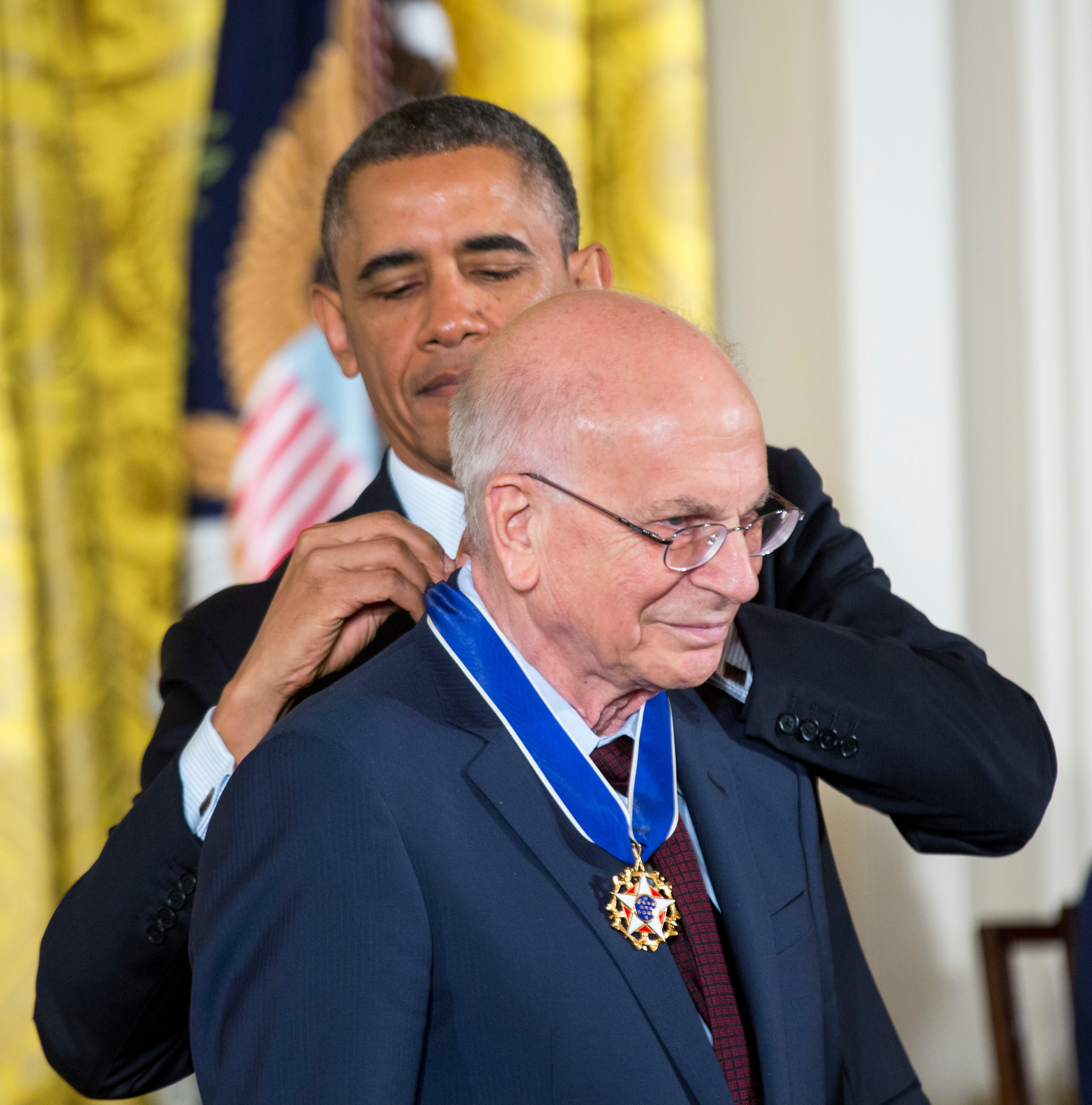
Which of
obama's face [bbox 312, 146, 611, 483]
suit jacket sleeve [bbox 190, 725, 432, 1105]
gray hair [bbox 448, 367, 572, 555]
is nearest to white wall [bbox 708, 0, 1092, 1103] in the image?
obama's face [bbox 312, 146, 611, 483]

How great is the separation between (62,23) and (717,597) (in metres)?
2.26

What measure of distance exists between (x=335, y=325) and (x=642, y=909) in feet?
3.07

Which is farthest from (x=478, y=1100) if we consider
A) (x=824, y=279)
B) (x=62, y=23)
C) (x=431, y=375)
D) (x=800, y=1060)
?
(x=62, y=23)

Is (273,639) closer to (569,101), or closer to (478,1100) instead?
(478,1100)

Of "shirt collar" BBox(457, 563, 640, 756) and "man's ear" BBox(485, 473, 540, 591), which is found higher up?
"man's ear" BBox(485, 473, 540, 591)

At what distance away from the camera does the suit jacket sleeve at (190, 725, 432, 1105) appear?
1008mm

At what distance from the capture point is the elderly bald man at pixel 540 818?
1046mm

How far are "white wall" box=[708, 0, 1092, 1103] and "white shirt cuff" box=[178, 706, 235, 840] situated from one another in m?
1.68

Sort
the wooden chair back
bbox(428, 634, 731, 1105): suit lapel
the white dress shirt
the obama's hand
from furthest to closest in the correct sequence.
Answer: the wooden chair back < the obama's hand < the white dress shirt < bbox(428, 634, 731, 1105): suit lapel

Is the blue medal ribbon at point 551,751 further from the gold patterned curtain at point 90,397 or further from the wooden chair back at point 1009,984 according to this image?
the gold patterned curtain at point 90,397

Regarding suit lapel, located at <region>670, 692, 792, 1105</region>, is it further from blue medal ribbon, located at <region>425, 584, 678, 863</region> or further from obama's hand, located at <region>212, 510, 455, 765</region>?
obama's hand, located at <region>212, 510, 455, 765</region>

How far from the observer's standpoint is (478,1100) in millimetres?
1065

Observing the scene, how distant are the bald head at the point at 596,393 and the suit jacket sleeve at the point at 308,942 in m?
0.29

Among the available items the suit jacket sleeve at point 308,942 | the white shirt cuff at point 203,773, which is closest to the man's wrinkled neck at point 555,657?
the suit jacket sleeve at point 308,942
